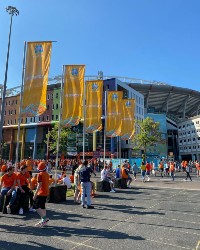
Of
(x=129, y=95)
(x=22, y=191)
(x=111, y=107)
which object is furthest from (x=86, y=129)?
(x=129, y=95)

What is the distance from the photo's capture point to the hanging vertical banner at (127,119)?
915 inches

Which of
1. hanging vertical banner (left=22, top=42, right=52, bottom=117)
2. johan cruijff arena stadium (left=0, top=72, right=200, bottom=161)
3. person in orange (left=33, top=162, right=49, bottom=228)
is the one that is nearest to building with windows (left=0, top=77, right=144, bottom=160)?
johan cruijff arena stadium (left=0, top=72, right=200, bottom=161)

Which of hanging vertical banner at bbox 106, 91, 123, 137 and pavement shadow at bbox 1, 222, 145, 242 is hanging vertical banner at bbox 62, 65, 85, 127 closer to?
hanging vertical banner at bbox 106, 91, 123, 137

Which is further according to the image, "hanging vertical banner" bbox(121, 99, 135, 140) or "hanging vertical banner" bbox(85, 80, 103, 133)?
"hanging vertical banner" bbox(121, 99, 135, 140)

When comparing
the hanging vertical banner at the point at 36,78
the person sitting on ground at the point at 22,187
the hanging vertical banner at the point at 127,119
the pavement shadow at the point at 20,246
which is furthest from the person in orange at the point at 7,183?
the hanging vertical banner at the point at 127,119

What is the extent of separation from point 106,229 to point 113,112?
15266 millimetres

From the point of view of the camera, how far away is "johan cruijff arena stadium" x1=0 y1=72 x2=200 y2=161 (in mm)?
62750

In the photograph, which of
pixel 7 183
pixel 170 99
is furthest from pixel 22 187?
pixel 170 99

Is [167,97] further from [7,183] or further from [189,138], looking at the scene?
[7,183]

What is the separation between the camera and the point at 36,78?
1342 centimetres

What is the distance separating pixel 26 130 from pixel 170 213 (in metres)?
65.6

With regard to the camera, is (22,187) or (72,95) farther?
(72,95)

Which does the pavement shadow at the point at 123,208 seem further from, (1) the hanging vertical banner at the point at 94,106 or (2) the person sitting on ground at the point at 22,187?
(1) the hanging vertical banner at the point at 94,106

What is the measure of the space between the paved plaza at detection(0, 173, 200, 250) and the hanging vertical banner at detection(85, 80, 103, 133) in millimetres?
Answer: 9445
